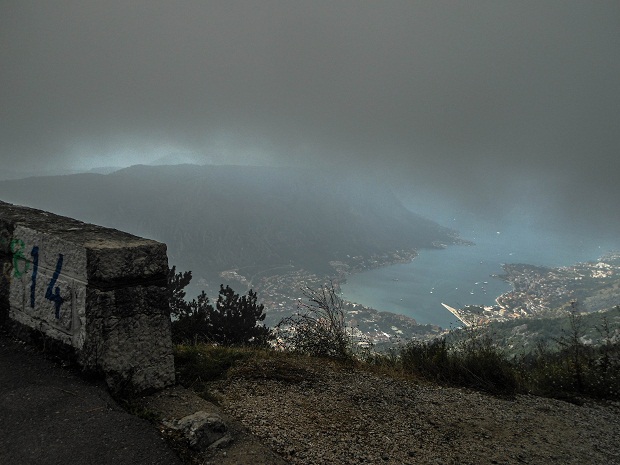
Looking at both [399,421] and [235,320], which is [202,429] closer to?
[399,421]

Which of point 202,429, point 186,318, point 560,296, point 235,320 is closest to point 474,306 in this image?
point 560,296

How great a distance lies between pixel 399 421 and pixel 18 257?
3.80 meters

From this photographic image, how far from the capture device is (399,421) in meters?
3.31

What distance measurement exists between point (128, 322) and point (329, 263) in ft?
588

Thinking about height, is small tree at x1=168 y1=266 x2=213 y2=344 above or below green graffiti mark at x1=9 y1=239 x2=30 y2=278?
below

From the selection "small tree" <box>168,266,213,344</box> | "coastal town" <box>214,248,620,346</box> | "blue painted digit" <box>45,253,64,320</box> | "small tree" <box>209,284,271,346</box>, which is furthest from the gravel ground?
"coastal town" <box>214,248,620,346</box>

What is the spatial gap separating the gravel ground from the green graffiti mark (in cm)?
203

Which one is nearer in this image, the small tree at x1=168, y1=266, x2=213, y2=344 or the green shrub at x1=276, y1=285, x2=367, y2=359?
the green shrub at x1=276, y1=285, x2=367, y2=359

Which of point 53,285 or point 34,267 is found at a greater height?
point 34,267

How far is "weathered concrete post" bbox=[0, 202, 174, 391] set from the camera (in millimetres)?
2562

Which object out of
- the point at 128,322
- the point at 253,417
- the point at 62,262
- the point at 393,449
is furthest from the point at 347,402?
the point at 62,262

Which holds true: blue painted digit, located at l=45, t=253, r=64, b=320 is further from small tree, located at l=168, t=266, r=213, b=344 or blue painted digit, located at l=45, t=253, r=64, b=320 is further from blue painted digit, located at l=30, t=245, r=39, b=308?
small tree, located at l=168, t=266, r=213, b=344

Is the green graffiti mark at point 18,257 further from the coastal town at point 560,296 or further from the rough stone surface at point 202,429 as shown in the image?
the coastal town at point 560,296

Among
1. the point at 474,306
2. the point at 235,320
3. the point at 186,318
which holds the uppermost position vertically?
the point at 186,318
